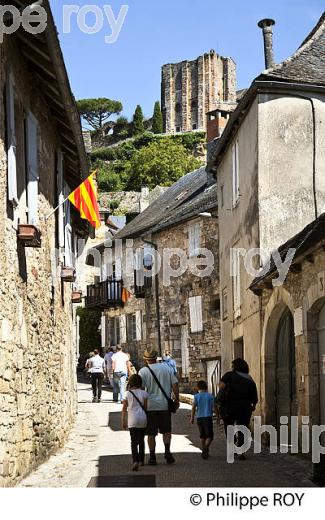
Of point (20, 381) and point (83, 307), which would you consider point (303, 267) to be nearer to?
point (20, 381)

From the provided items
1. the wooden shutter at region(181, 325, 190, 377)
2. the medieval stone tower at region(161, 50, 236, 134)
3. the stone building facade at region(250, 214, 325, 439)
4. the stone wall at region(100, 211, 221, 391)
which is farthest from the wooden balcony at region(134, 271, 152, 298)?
the medieval stone tower at region(161, 50, 236, 134)

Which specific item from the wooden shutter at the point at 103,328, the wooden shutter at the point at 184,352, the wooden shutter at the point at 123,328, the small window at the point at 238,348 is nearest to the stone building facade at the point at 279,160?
the small window at the point at 238,348

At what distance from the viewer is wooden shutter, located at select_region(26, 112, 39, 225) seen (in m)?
10.3

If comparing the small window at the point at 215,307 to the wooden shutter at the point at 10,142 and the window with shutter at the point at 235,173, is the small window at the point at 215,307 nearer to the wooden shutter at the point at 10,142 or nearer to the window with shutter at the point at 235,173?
the window with shutter at the point at 235,173

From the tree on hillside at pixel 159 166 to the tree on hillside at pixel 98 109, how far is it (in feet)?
127

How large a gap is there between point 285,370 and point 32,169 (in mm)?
5710

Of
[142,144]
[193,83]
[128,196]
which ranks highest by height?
[193,83]

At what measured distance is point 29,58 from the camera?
10281 mm

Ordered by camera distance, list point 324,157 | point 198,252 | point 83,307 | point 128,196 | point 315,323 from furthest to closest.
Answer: point 128,196 → point 83,307 → point 198,252 → point 324,157 → point 315,323

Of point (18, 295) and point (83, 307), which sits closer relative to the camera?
point (18, 295)

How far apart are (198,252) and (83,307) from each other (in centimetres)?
1508

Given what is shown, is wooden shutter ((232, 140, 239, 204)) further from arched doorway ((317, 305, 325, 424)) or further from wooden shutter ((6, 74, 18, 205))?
wooden shutter ((6, 74, 18, 205))

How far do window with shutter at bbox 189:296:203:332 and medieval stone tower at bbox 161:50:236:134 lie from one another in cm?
7491
